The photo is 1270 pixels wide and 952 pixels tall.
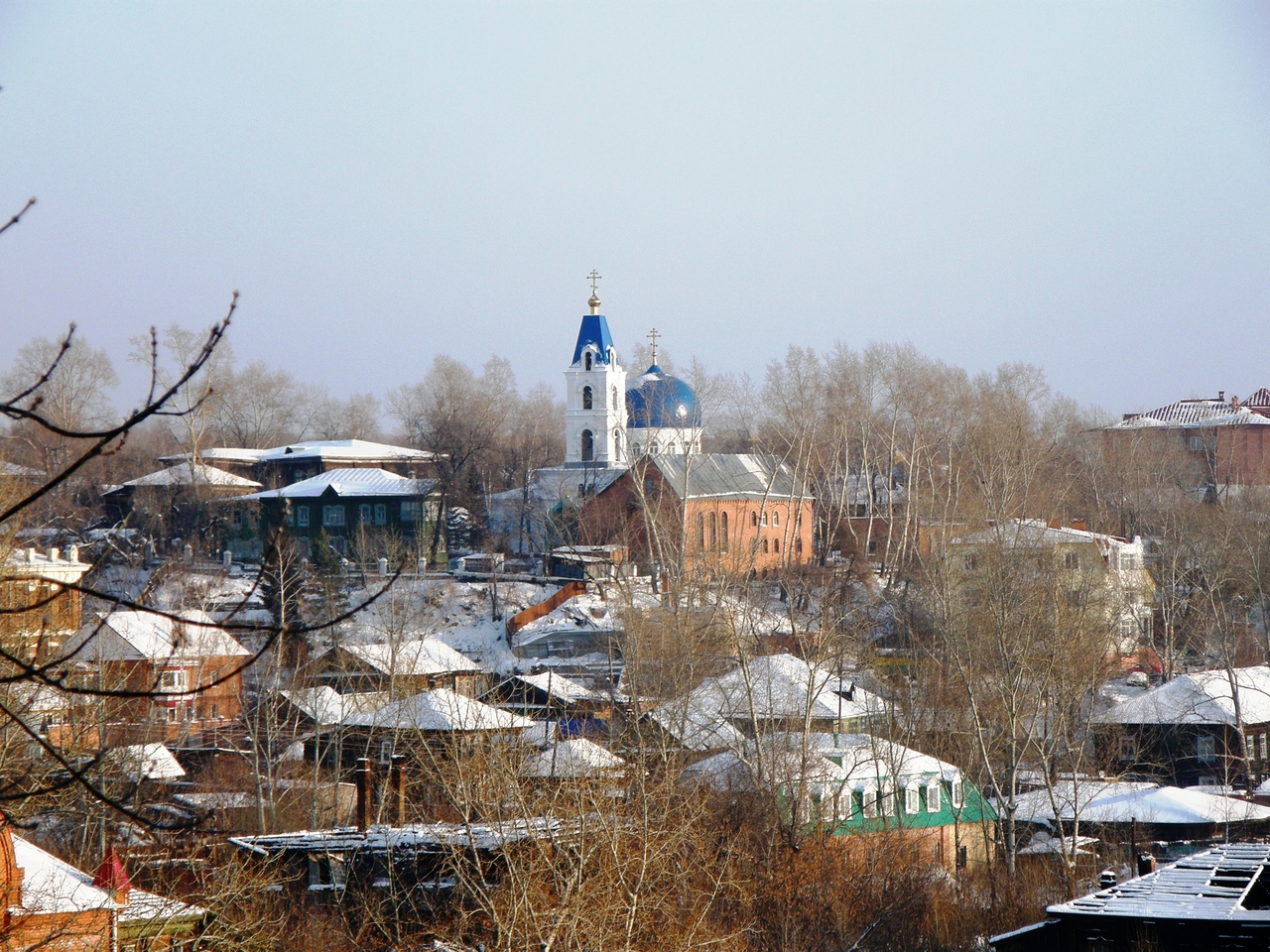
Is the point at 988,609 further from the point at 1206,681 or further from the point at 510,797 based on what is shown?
the point at 510,797

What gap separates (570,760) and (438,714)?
15.9ft

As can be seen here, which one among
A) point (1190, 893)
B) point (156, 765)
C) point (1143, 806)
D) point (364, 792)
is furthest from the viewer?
point (1143, 806)

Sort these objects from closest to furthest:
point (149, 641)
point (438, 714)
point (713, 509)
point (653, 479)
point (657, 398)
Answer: point (438, 714), point (149, 641), point (653, 479), point (713, 509), point (657, 398)

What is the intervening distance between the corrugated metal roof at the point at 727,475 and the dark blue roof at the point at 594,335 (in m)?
7.06

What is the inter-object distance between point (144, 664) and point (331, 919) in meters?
10.6

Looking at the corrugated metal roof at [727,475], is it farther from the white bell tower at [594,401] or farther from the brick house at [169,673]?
the brick house at [169,673]

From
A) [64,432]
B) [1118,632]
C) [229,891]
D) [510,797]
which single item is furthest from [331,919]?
[1118,632]

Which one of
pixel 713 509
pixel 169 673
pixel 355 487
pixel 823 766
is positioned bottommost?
pixel 823 766

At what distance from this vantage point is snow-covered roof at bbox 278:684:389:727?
81.2ft

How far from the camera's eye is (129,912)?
1054cm

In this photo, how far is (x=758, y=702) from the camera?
80.0ft

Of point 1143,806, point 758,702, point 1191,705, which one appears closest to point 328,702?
point 758,702

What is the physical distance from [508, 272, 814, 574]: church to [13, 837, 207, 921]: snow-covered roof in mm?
23969

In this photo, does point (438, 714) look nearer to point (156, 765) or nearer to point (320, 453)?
point (156, 765)
